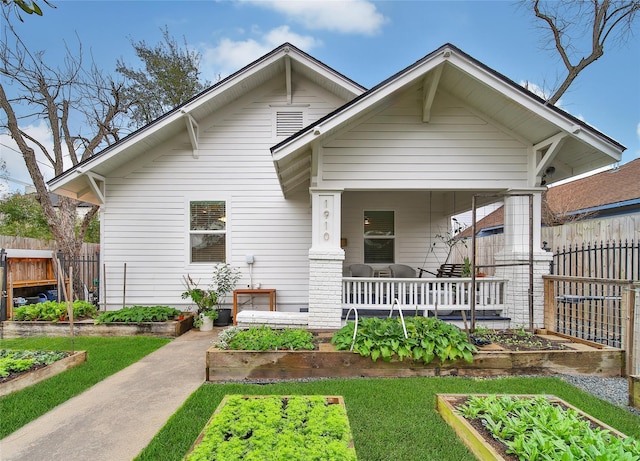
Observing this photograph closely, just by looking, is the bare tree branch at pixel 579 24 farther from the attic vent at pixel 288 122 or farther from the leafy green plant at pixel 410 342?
the leafy green plant at pixel 410 342

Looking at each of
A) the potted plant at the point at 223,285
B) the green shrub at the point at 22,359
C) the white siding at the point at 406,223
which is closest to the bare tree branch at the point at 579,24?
the white siding at the point at 406,223

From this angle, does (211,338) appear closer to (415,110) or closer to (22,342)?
(22,342)

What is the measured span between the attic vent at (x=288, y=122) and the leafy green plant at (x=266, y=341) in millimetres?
4776

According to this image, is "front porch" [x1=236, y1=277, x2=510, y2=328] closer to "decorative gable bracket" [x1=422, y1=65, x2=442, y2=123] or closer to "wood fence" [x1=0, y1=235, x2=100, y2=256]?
"decorative gable bracket" [x1=422, y1=65, x2=442, y2=123]

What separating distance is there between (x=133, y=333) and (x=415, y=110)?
6.36 m

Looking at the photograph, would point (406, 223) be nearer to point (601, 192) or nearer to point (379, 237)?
point (379, 237)

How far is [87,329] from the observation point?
241 inches

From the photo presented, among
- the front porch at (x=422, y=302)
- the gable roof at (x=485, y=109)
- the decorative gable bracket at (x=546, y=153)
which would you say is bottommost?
the front porch at (x=422, y=302)

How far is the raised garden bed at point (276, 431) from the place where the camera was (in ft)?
6.52

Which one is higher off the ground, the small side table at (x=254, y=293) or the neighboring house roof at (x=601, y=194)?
the neighboring house roof at (x=601, y=194)

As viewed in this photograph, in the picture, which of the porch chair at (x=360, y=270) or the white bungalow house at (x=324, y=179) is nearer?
the white bungalow house at (x=324, y=179)

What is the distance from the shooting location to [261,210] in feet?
24.7

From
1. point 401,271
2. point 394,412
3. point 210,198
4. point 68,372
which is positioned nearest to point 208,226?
point 210,198

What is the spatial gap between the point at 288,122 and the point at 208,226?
3.02m
